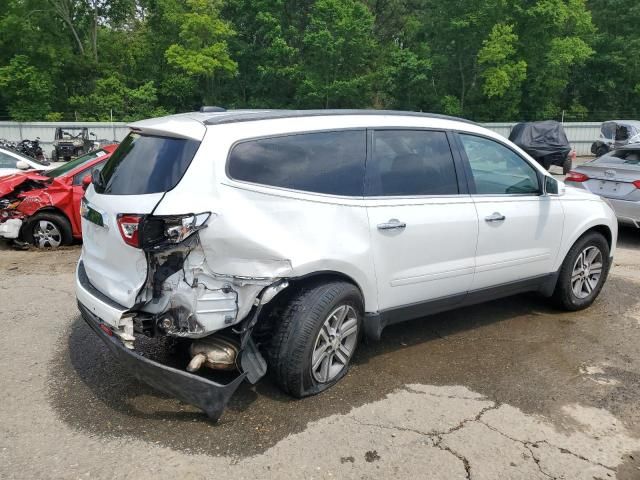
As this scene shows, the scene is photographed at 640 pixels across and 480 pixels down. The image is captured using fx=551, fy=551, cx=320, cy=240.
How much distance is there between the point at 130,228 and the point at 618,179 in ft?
23.7

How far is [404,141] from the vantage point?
410 centimetres

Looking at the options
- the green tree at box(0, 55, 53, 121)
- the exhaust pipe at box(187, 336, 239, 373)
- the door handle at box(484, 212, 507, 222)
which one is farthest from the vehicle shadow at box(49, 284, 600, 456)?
the green tree at box(0, 55, 53, 121)

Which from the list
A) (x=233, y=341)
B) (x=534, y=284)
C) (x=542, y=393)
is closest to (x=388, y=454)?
(x=233, y=341)

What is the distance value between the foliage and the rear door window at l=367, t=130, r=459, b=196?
109 ft

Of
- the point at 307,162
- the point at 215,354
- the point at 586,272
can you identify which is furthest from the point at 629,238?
the point at 215,354

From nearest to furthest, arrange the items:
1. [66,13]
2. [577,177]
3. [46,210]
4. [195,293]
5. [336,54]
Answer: [195,293], [46,210], [577,177], [336,54], [66,13]

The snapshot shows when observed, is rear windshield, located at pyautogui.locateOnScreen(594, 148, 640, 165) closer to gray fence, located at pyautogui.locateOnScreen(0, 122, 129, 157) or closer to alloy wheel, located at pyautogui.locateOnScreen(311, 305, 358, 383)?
alloy wheel, located at pyautogui.locateOnScreen(311, 305, 358, 383)

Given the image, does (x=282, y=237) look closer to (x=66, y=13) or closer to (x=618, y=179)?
(x=618, y=179)

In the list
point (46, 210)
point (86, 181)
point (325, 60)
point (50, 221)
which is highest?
point (325, 60)

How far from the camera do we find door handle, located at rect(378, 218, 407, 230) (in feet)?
12.3

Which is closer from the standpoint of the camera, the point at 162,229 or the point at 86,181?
the point at 162,229

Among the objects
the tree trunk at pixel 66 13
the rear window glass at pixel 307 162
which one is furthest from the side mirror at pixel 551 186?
the tree trunk at pixel 66 13

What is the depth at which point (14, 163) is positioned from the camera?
32.3 feet

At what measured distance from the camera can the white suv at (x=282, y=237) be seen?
3195 mm
